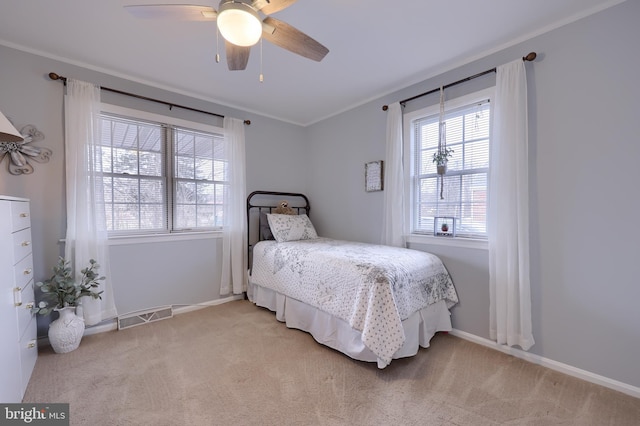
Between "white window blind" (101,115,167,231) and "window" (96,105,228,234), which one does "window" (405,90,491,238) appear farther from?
"white window blind" (101,115,167,231)

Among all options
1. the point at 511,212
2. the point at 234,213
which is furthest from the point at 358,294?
the point at 234,213

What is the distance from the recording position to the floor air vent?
273 centimetres

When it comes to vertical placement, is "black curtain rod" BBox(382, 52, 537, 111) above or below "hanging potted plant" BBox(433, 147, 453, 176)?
above

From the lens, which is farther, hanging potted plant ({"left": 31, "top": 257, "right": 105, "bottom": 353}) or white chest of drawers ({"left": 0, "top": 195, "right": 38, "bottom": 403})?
hanging potted plant ({"left": 31, "top": 257, "right": 105, "bottom": 353})

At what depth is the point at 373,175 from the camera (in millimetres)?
3309

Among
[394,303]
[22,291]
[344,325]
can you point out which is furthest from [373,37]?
[22,291]

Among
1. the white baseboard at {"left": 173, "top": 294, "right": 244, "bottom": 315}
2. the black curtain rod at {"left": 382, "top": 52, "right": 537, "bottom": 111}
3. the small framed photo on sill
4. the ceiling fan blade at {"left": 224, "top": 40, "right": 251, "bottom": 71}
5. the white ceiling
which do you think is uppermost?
the white ceiling

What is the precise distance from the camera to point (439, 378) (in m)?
1.92

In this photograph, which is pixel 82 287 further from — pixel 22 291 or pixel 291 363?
pixel 291 363

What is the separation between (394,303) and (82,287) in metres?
2.63

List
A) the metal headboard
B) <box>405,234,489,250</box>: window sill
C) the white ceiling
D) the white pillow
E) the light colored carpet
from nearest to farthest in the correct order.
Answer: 1. the light colored carpet
2. the white ceiling
3. <box>405,234,489,250</box>: window sill
4. the white pillow
5. the metal headboard

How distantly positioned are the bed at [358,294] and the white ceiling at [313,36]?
179 centimetres

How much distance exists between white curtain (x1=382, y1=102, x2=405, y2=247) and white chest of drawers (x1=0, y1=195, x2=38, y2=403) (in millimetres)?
2951

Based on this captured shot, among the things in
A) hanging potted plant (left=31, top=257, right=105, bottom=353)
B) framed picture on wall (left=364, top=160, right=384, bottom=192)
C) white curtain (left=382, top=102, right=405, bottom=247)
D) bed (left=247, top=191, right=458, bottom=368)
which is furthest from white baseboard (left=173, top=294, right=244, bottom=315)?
framed picture on wall (left=364, top=160, right=384, bottom=192)
